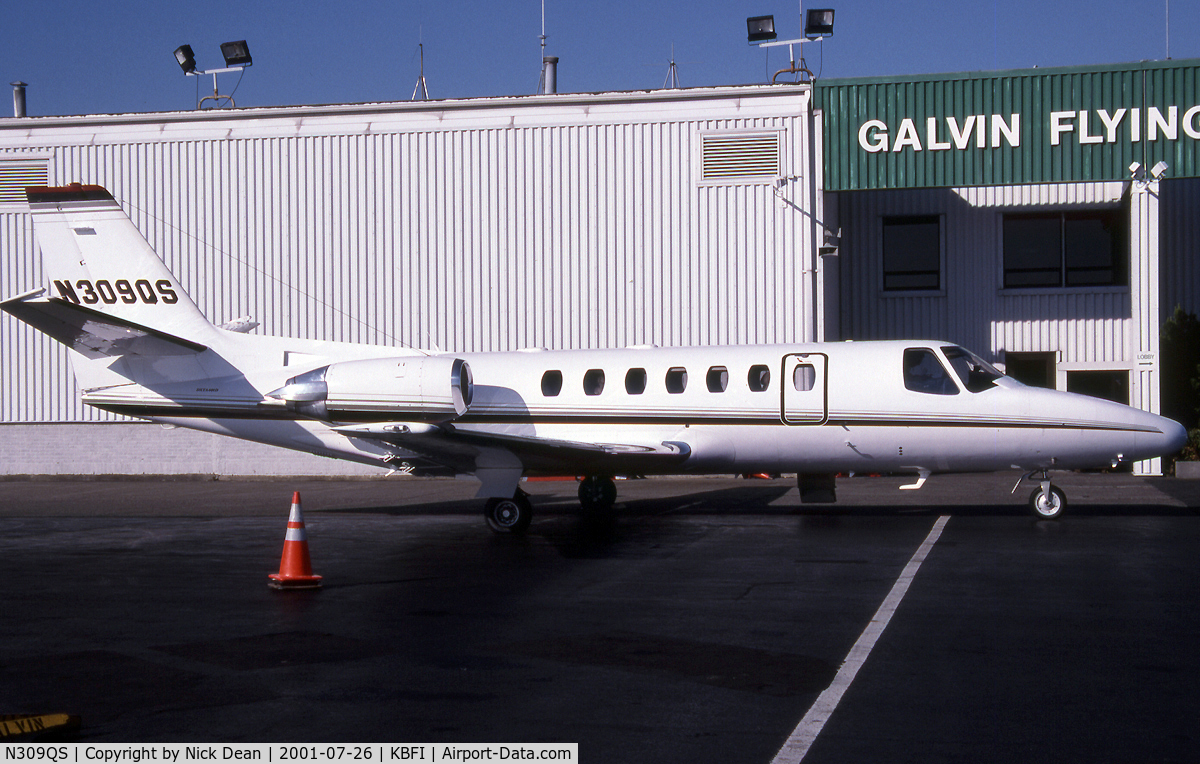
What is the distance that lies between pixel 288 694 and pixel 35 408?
22963 millimetres

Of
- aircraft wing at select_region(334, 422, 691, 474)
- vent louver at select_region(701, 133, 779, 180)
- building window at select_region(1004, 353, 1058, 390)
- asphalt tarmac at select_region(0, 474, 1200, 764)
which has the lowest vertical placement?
asphalt tarmac at select_region(0, 474, 1200, 764)

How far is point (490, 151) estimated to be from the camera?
25188 millimetres

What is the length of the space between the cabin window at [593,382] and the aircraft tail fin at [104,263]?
230 inches

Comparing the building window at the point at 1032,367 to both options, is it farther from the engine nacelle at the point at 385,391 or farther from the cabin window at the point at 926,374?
the engine nacelle at the point at 385,391

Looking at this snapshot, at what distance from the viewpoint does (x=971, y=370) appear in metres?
14.4

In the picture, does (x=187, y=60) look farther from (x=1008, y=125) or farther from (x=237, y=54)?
(x=1008, y=125)

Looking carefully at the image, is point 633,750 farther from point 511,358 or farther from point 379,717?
point 511,358

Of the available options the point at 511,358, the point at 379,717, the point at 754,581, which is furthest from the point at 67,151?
the point at 379,717

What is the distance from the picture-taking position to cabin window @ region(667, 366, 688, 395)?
15039mm

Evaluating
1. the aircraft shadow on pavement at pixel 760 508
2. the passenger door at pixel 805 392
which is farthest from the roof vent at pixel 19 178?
the passenger door at pixel 805 392

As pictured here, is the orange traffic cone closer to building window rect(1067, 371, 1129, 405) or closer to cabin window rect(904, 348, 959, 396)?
cabin window rect(904, 348, 959, 396)

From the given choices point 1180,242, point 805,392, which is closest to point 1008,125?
point 1180,242

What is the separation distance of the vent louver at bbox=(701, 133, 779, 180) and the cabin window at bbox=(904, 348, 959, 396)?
1046 cm

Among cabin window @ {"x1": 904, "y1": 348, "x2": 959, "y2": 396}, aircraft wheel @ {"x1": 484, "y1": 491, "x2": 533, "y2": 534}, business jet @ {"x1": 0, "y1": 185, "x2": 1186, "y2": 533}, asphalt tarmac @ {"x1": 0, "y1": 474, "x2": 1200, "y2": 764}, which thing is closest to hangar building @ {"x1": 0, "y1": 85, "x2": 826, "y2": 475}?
business jet @ {"x1": 0, "y1": 185, "x2": 1186, "y2": 533}
